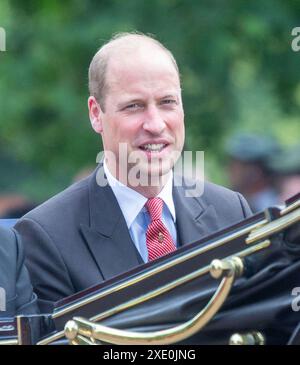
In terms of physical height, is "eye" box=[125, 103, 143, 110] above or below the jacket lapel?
above

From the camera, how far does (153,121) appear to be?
3.98 metres

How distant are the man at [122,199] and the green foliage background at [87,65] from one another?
23.1 ft

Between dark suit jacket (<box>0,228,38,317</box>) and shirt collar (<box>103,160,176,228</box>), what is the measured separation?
346 millimetres

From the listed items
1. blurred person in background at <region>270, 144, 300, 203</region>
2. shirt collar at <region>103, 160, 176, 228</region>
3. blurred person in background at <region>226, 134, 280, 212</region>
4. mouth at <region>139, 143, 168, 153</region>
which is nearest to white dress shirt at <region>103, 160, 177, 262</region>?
shirt collar at <region>103, 160, 176, 228</region>

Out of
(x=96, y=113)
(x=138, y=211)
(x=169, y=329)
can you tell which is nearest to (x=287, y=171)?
(x=96, y=113)

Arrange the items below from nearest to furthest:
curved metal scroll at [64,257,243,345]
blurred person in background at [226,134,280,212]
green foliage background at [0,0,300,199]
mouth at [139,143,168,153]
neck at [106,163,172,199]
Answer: curved metal scroll at [64,257,243,345]
mouth at [139,143,168,153]
neck at [106,163,172,199]
blurred person in background at [226,134,280,212]
green foliage background at [0,0,300,199]

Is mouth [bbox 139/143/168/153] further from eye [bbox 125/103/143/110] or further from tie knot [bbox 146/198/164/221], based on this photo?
tie knot [bbox 146/198/164/221]

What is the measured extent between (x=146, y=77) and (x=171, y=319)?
915mm

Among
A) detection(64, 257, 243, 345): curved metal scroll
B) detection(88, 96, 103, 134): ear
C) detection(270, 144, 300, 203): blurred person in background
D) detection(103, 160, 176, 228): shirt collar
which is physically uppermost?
detection(270, 144, 300, 203): blurred person in background

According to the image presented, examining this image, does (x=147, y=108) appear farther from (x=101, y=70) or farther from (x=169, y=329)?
(x=169, y=329)

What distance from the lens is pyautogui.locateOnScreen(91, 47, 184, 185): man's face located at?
3971 millimetres

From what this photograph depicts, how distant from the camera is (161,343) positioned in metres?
3.33

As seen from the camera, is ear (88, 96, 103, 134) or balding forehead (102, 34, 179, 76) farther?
ear (88, 96, 103, 134)

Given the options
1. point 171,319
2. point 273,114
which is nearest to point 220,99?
point 273,114
